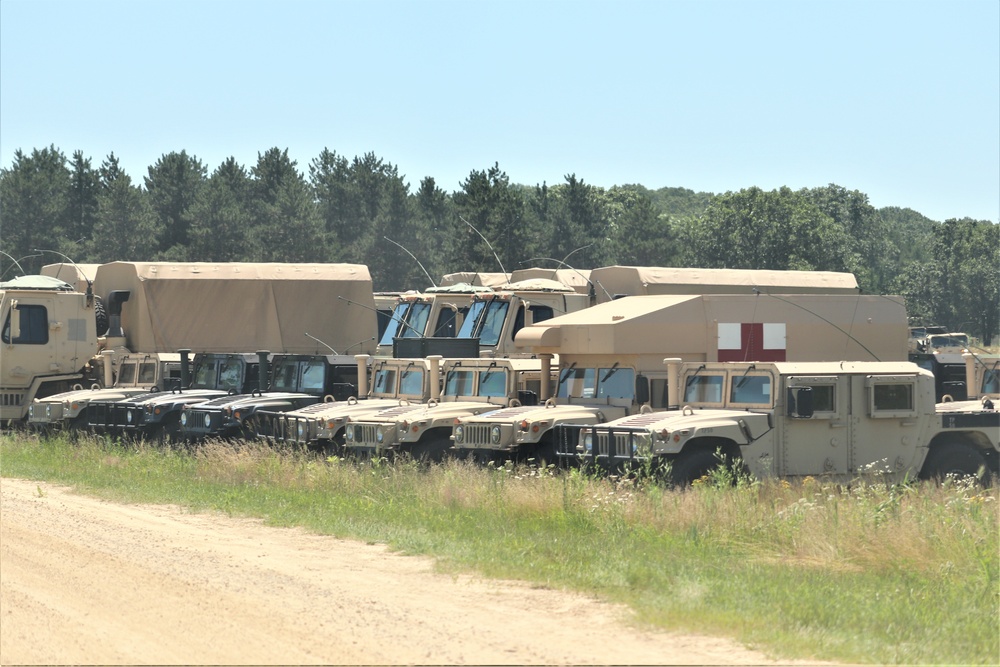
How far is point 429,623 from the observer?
8562 millimetres

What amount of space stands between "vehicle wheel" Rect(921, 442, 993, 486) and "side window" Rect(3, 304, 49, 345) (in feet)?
55.3

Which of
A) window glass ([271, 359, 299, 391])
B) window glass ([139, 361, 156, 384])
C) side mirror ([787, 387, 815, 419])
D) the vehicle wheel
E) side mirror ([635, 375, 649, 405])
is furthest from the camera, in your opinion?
window glass ([139, 361, 156, 384])

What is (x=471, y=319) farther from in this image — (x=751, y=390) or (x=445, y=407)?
(x=751, y=390)

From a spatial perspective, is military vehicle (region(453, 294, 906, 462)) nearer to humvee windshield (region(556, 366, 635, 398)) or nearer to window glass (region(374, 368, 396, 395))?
humvee windshield (region(556, 366, 635, 398))

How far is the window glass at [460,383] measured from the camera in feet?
58.2

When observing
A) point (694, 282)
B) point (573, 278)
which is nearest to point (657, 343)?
point (694, 282)

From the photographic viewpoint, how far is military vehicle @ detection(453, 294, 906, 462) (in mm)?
15523

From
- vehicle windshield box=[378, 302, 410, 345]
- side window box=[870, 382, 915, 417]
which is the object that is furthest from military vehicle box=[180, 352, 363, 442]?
side window box=[870, 382, 915, 417]

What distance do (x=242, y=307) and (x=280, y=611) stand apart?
58.3 ft

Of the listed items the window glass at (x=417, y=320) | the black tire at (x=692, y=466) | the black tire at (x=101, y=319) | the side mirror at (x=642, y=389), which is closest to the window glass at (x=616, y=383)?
the side mirror at (x=642, y=389)

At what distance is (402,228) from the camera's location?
67.8 metres

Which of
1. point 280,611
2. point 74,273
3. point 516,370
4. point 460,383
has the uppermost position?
point 74,273

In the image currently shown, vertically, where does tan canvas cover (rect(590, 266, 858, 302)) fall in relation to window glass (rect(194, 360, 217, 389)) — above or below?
above

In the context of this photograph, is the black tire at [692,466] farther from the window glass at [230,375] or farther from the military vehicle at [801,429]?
the window glass at [230,375]
